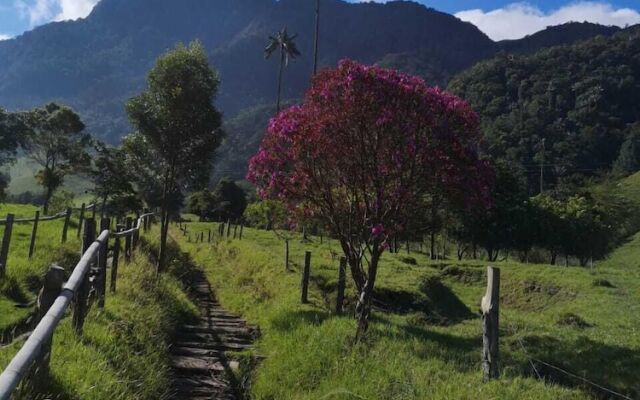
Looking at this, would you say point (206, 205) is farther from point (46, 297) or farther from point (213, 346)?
point (46, 297)

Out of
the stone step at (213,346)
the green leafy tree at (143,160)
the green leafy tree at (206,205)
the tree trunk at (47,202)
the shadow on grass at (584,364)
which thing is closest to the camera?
the shadow on grass at (584,364)

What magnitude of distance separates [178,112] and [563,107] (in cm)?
13532

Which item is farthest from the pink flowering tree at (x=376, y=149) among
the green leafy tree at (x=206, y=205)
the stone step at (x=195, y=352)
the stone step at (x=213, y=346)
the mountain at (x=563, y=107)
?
the mountain at (x=563, y=107)

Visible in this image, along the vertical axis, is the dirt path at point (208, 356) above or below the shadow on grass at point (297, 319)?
below

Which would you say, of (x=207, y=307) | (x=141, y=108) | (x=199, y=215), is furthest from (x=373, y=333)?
(x=199, y=215)

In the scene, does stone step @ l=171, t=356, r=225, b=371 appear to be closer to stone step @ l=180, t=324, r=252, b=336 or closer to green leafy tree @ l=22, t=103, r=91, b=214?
stone step @ l=180, t=324, r=252, b=336

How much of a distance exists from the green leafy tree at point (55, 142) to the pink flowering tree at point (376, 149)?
4885 cm

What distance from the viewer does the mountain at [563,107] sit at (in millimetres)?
114625

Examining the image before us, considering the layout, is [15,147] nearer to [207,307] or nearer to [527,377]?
[207,307]

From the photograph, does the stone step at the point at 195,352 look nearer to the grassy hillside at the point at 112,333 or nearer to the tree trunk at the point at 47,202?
the grassy hillside at the point at 112,333

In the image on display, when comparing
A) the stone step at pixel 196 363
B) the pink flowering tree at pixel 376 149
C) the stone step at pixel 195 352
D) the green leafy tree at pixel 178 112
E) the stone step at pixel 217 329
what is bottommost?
the stone step at pixel 196 363

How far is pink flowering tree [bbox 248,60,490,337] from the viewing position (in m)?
10.6

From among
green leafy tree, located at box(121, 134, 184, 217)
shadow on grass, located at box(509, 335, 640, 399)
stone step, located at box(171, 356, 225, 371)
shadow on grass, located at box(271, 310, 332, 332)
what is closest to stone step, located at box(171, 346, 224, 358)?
stone step, located at box(171, 356, 225, 371)

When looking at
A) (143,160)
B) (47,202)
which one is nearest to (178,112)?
(143,160)
